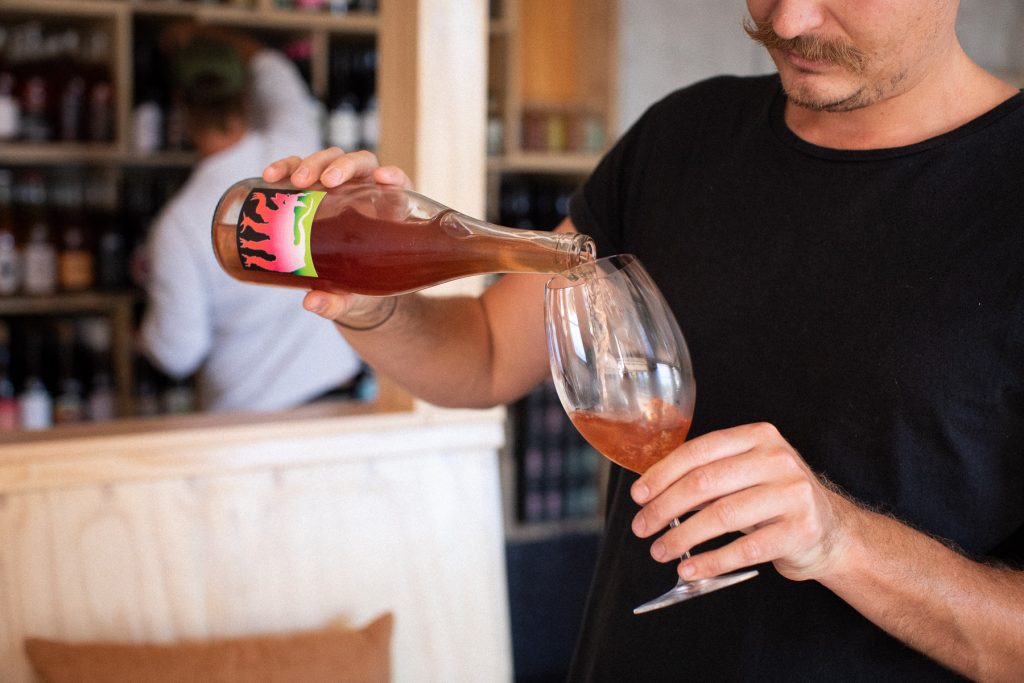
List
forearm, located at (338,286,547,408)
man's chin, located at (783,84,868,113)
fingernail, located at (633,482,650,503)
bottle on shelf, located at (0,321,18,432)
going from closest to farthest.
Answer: fingernail, located at (633,482,650,503) → man's chin, located at (783,84,868,113) → forearm, located at (338,286,547,408) → bottle on shelf, located at (0,321,18,432)

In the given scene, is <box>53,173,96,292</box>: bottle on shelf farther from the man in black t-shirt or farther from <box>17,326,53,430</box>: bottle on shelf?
the man in black t-shirt

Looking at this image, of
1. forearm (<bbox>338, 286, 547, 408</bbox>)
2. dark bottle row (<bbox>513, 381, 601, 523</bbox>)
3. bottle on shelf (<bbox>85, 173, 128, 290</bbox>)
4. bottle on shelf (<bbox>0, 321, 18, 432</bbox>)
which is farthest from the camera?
dark bottle row (<bbox>513, 381, 601, 523</bbox>)

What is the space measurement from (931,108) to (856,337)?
22cm

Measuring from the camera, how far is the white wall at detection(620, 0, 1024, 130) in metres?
2.89

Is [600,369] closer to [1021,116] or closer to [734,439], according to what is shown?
[734,439]

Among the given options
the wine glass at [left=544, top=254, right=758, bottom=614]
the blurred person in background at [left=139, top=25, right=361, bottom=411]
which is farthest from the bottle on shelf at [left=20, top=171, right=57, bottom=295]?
the wine glass at [left=544, top=254, right=758, bottom=614]

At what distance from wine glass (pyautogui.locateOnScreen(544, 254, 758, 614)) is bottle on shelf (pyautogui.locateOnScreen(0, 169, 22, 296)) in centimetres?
223

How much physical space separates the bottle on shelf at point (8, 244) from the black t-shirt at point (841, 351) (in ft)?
6.82

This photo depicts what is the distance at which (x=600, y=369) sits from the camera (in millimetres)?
737

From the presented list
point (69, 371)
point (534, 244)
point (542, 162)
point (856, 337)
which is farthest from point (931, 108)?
point (69, 371)

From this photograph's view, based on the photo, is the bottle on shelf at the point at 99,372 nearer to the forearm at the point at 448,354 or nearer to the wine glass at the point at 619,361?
the forearm at the point at 448,354

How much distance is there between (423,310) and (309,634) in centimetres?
43

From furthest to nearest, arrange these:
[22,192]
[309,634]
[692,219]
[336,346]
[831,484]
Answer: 1. [22,192]
2. [336,346]
3. [309,634]
4. [692,219]
5. [831,484]

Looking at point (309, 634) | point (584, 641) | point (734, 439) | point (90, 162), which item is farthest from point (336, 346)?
point (734, 439)
